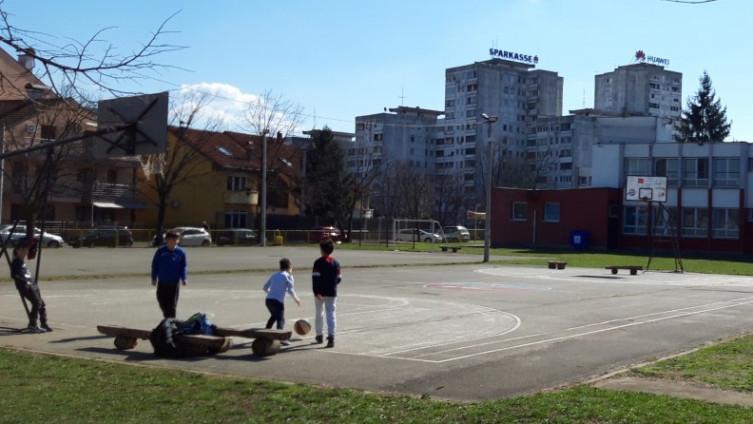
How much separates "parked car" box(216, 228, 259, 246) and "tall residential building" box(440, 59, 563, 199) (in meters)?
93.9

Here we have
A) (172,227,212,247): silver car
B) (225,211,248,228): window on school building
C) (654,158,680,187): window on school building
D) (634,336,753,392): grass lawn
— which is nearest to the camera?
(634,336,753,392): grass lawn

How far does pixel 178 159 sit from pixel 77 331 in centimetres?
6507

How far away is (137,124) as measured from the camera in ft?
34.3

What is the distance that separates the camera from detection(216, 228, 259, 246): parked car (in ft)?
215

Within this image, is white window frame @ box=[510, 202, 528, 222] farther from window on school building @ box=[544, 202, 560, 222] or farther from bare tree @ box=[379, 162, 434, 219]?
bare tree @ box=[379, 162, 434, 219]

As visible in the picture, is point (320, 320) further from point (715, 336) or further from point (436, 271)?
point (436, 271)

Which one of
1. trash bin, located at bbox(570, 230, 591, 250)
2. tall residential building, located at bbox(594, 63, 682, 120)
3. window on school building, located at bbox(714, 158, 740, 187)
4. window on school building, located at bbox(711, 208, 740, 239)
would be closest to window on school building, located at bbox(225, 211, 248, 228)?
trash bin, located at bbox(570, 230, 591, 250)

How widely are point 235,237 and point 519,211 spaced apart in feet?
82.4

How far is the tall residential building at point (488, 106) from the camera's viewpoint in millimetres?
160500

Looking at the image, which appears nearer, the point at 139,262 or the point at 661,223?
the point at 139,262

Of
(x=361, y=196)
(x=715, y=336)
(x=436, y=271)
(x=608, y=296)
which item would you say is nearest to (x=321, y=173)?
(x=361, y=196)

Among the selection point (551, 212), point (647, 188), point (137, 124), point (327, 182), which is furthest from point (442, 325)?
point (327, 182)

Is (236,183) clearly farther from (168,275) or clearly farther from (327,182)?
(168,275)

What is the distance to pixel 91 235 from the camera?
189 ft
